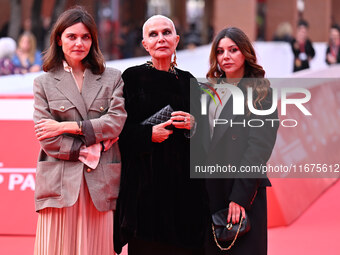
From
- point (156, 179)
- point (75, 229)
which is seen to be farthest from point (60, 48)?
point (75, 229)

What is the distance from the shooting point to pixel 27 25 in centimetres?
1705

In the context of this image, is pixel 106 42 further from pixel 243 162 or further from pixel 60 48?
pixel 243 162

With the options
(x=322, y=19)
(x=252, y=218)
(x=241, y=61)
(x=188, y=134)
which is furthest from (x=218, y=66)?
(x=322, y=19)

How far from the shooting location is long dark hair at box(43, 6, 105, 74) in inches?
139

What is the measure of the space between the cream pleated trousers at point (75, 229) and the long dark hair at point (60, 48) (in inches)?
27.6

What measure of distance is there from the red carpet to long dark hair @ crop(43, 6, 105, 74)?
2.09m

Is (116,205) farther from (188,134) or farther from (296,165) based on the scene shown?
(296,165)

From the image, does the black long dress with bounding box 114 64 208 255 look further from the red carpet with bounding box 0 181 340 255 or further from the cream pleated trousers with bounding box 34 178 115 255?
the red carpet with bounding box 0 181 340 255

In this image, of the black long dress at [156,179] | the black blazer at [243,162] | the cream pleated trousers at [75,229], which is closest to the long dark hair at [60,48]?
the black long dress at [156,179]

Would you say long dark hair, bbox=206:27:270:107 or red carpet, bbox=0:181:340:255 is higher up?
long dark hair, bbox=206:27:270:107

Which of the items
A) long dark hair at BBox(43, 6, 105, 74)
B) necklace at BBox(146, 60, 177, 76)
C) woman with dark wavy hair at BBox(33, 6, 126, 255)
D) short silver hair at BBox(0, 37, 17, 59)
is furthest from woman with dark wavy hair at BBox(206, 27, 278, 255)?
short silver hair at BBox(0, 37, 17, 59)

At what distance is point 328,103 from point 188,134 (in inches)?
213

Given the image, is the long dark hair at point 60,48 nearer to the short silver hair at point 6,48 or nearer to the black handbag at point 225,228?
the black handbag at point 225,228

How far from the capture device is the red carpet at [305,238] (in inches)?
208
